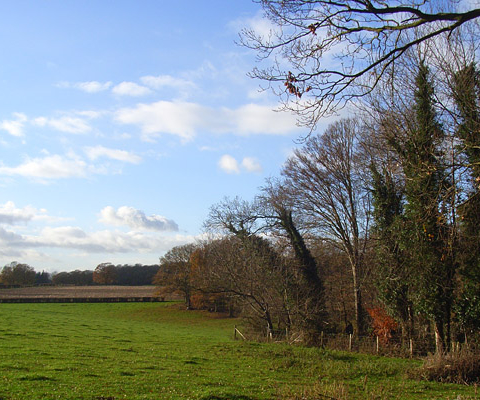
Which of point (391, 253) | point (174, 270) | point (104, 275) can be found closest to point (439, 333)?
point (391, 253)

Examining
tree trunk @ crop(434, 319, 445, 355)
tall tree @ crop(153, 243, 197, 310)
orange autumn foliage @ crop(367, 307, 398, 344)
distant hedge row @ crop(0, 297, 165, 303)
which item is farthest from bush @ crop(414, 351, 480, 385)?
distant hedge row @ crop(0, 297, 165, 303)

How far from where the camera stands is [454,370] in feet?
48.6

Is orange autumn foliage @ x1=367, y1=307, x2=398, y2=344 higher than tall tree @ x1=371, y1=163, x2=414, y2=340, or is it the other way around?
tall tree @ x1=371, y1=163, x2=414, y2=340

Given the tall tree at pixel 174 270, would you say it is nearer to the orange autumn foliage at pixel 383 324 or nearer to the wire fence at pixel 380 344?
the orange autumn foliage at pixel 383 324

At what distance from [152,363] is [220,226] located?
662 inches

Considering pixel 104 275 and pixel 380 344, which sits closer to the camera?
pixel 380 344

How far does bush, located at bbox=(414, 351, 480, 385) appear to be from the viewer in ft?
48.2

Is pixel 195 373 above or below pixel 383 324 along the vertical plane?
below

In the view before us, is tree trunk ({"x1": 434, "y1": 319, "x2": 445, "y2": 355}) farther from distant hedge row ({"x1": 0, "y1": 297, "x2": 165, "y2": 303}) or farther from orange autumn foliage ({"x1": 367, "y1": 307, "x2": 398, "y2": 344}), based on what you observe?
distant hedge row ({"x1": 0, "y1": 297, "x2": 165, "y2": 303})

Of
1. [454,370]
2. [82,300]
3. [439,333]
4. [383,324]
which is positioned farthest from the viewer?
[82,300]

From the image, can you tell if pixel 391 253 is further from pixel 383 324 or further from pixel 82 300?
pixel 82 300

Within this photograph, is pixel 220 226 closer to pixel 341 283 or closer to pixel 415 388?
pixel 341 283

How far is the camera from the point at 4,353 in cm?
1575

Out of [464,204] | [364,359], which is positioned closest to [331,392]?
[464,204]
